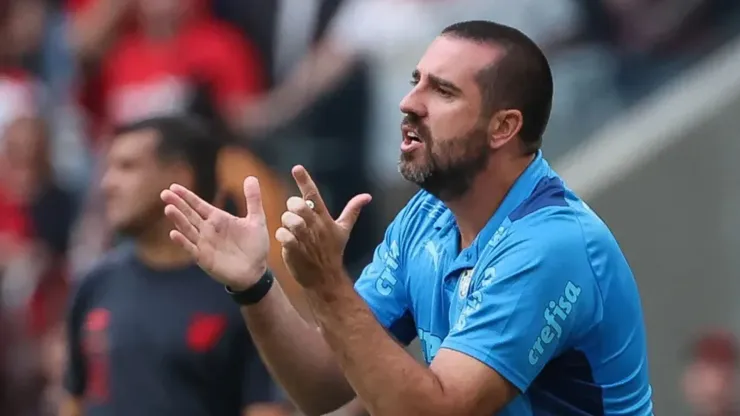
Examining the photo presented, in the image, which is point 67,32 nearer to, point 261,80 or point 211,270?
point 261,80

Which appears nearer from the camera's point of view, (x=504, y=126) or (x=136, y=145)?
(x=504, y=126)

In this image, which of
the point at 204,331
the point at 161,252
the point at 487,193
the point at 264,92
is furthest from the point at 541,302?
the point at 264,92

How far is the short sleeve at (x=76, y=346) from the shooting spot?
480cm

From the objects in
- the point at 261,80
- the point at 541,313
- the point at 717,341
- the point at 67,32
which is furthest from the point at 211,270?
the point at 67,32

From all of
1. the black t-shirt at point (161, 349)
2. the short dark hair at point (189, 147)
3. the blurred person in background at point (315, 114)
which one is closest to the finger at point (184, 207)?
the black t-shirt at point (161, 349)

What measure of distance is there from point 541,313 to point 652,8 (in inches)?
151

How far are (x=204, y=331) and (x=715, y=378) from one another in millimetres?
2319

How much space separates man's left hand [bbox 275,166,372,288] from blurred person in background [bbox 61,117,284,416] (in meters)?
1.86

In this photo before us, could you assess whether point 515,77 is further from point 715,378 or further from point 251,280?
point 715,378

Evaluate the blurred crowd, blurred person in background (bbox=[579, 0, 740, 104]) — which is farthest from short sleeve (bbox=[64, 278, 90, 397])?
blurred person in background (bbox=[579, 0, 740, 104])

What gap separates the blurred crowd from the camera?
255 inches

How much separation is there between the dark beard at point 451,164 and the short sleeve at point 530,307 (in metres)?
0.21

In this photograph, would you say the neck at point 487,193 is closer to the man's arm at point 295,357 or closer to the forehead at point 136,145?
the man's arm at point 295,357

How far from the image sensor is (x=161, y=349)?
15.2 feet
